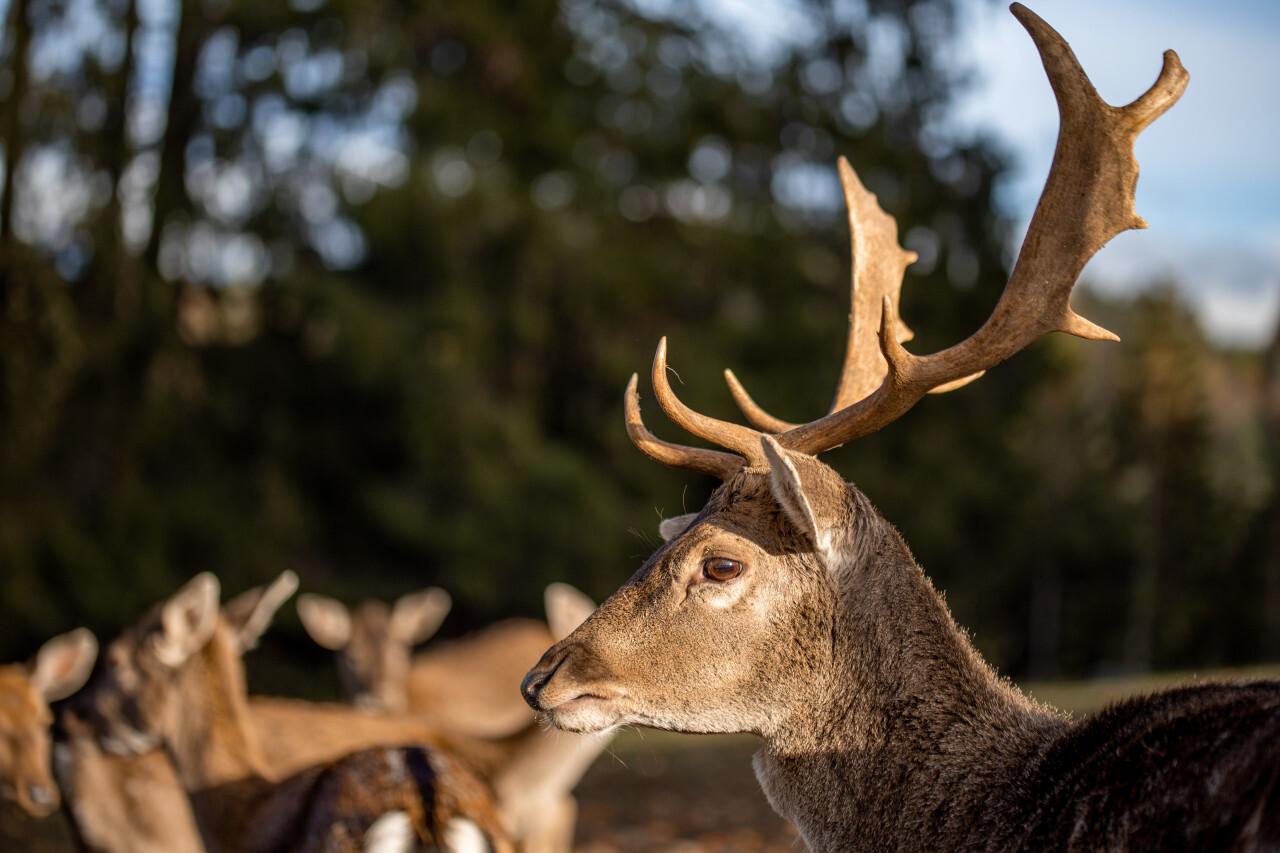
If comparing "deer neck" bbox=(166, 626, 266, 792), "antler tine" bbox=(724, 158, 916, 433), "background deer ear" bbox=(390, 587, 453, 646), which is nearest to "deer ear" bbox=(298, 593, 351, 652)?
"background deer ear" bbox=(390, 587, 453, 646)

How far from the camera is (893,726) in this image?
2.64 metres

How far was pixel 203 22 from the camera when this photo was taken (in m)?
13.2

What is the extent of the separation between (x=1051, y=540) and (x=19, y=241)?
19359 millimetres

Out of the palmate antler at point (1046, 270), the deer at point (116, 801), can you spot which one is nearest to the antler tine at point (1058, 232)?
the palmate antler at point (1046, 270)

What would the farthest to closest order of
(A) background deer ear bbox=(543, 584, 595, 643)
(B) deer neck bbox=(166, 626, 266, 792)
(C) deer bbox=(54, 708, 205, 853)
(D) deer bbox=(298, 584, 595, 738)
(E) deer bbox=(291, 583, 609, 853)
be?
(D) deer bbox=(298, 584, 595, 738)
(A) background deer ear bbox=(543, 584, 595, 643)
(E) deer bbox=(291, 583, 609, 853)
(C) deer bbox=(54, 708, 205, 853)
(B) deer neck bbox=(166, 626, 266, 792)

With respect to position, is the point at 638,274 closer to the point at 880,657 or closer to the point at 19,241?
the point at 19,241

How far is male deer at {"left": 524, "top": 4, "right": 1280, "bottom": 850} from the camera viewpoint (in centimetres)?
254

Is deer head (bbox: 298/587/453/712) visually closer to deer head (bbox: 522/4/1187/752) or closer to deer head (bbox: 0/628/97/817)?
deer head (bbox: 0/628/97/817)

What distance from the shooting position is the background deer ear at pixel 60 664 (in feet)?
19.2

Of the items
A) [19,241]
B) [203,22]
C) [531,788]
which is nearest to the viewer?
[531,788]

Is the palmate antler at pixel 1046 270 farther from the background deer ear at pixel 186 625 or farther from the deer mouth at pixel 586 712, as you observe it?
the background deer ear at pixel 186 625

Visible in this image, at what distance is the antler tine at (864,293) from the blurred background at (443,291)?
7.05 m

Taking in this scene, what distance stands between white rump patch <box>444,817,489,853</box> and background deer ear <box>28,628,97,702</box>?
11.5 feet

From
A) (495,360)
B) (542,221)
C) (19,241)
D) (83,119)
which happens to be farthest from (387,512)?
(83,119)
